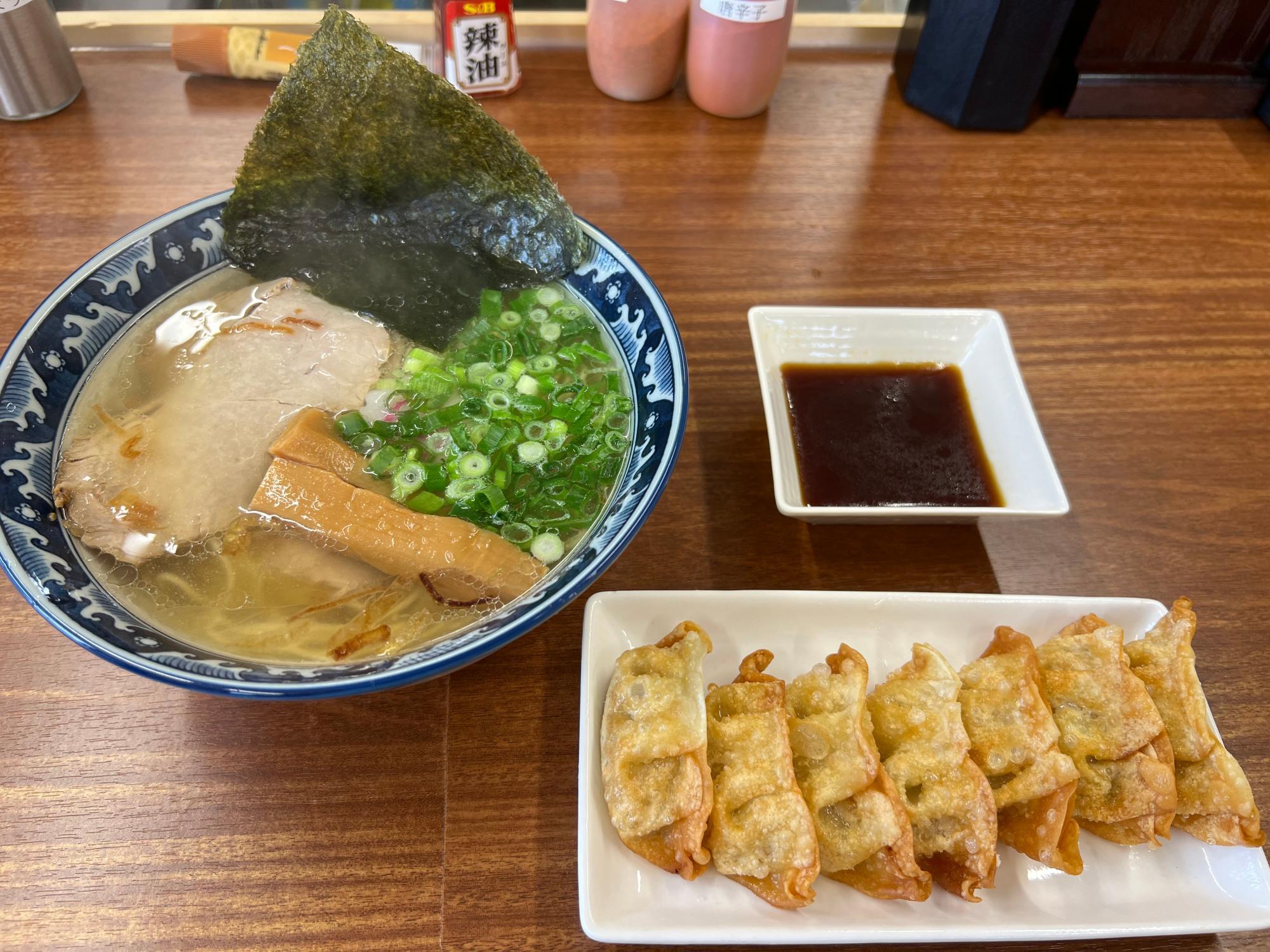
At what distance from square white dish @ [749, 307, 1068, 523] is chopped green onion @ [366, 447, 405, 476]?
0.61 m

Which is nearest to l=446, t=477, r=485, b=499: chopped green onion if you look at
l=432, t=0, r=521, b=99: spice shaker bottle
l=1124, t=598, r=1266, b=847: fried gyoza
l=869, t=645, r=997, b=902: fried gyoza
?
l=869, t=645, r=997, b=902: fried gyoza

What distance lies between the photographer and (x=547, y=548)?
1194mm

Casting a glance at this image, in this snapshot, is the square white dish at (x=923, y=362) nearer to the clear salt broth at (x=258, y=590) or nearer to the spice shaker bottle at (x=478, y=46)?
the clear salt broth at (x=258, y=590)

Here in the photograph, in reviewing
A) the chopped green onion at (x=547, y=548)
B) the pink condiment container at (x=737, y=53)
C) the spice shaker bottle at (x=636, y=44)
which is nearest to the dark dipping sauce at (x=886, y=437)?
the chopped green onion at (x=547, y=548)

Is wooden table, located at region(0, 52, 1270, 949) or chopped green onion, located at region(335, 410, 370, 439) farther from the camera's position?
chopped green onion, located at region(335, 410, 370, 439)

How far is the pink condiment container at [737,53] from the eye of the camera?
1952 mm

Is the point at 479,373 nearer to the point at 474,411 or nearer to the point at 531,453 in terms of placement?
the point at 474,411

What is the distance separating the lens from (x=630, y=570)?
1.37 meters

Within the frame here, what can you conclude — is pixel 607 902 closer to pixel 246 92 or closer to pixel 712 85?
pixel 712 85

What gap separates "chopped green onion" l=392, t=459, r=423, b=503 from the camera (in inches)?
50.2

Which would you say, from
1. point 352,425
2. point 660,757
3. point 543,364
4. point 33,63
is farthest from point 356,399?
point 33,63

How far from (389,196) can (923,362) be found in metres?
1.06

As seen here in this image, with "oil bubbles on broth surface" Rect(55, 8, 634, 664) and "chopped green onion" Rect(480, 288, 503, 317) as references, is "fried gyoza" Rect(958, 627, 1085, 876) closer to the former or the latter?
"oil bubbles on broth surface" Rect(55, 8, 634, 664)

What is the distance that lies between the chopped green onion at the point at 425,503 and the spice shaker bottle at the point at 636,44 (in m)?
1.43
